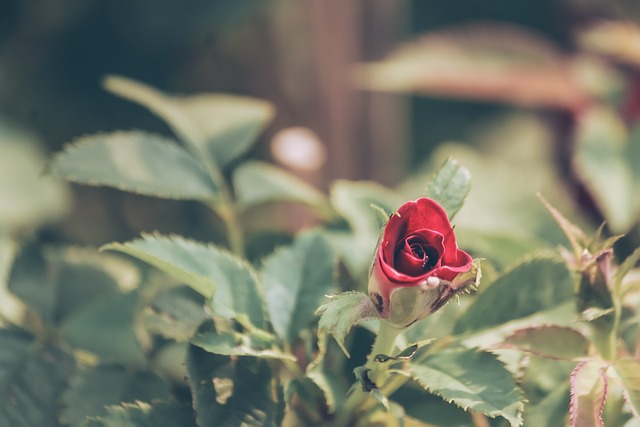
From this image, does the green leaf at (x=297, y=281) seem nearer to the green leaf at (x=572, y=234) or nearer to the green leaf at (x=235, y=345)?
the green leaf at (x=235, y=345)

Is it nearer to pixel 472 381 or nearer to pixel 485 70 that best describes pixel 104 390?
pixel 472 381

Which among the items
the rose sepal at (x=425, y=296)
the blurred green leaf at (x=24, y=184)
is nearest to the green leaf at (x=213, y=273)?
the rose sepal at (x=425, y=296)

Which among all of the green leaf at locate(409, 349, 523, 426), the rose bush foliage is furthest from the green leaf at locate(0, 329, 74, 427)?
the green leaf at locate(409, 349, 523, 426)

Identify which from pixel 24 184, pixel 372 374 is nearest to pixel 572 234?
pixel 372 374

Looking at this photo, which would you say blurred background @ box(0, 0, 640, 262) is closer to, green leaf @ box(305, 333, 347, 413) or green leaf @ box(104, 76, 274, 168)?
green leaf @ box(104, 76, 274, 168)

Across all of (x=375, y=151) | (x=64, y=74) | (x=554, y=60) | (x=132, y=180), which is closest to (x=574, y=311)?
(x=132, y=180)

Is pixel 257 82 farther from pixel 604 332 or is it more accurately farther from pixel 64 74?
pixel 604 332
